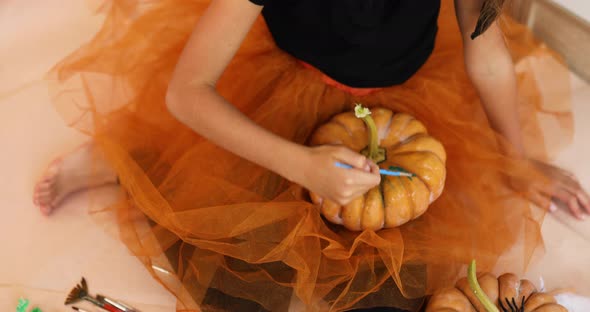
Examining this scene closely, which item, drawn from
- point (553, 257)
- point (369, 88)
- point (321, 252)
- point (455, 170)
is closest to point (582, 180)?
point (553, 257)

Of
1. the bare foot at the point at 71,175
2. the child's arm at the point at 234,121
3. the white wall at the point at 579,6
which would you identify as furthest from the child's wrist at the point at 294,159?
the white wall at the point at 579,6

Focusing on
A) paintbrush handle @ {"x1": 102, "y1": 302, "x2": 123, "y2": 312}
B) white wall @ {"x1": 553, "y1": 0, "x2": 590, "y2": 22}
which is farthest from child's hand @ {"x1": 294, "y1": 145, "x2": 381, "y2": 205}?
white wall @ {"x1": 553, "y1": 0, "x2": 590, "y2": 22}

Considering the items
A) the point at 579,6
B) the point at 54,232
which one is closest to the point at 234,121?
the point at 54,232

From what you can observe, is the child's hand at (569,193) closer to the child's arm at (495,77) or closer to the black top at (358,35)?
the child's arm at (495,77)

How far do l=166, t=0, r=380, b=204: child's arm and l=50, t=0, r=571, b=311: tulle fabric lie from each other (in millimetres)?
89

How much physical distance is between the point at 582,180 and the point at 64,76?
980mm

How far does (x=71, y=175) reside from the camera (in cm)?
117

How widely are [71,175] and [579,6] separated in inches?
42.5

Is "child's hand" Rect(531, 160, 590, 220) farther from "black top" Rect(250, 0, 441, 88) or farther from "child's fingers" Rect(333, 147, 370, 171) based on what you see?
"child's fingers" Rect(333, 147, 370, 171)

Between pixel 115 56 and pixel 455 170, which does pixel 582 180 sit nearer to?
pixel 455 170

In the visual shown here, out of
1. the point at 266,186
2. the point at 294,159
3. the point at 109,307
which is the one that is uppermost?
the point at 294,159

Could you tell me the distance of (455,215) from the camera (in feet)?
3.19

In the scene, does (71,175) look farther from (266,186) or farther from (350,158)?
(350,158)

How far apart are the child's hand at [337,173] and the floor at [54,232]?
43cm
